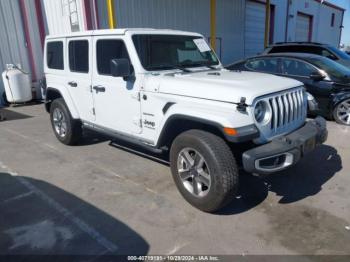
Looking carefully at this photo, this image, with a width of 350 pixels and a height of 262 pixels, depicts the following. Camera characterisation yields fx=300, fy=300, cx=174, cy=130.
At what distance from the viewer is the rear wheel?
645 centimetres

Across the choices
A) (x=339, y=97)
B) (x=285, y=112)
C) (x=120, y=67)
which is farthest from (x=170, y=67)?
(x=339, y=97)

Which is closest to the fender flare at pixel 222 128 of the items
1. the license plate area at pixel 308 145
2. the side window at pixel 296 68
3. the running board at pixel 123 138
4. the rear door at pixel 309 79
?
the running board at pixel 123 138

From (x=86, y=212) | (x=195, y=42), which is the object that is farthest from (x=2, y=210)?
(x=195, y=42)

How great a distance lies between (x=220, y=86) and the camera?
3.10 m

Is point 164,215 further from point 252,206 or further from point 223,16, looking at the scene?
point 223,16

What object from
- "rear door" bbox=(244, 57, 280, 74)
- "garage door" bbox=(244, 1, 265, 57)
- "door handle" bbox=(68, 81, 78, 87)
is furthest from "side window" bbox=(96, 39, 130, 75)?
"garage door" bbox=(244, 1, 265, 57)

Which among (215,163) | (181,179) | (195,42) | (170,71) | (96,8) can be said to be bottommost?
(181,179)

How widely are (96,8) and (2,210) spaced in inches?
297

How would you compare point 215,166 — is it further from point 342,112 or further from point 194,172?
point 342,112

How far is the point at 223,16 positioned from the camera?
14.8 m

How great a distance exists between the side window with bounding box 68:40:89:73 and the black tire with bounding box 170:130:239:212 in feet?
7.46

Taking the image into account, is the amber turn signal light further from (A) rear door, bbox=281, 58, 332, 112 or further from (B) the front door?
(A) rear door, bbox=281, 58, 332, 112

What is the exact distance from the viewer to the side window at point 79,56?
4.57m

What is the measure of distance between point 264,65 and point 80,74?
15.4ft
